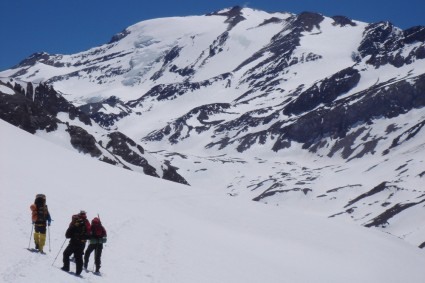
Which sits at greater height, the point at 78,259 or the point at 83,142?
the point at 83,142

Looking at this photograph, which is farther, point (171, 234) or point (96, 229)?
point (171, 234)

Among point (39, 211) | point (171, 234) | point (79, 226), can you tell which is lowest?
point (171, 234)

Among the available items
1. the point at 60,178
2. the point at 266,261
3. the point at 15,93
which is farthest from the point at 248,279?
the point at 15,93

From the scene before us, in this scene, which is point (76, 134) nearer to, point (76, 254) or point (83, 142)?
point (83, 142)

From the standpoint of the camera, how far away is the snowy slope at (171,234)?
2431 cm

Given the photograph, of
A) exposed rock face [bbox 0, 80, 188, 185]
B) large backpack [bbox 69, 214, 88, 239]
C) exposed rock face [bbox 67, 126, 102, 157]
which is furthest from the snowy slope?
exposed rock face [bbox 0, 80, 188, 185]

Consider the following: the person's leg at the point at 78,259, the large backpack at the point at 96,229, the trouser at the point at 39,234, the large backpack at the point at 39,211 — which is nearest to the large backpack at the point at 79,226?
the person's leg at the point at 78,259

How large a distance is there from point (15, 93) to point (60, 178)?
6642 centimetres

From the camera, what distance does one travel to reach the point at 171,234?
34.7 meters

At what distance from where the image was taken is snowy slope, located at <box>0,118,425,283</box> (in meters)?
24.3

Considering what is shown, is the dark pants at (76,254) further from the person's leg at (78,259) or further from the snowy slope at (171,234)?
the snowy slope at (171,234)

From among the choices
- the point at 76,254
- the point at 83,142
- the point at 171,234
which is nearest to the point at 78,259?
the point at 76,254

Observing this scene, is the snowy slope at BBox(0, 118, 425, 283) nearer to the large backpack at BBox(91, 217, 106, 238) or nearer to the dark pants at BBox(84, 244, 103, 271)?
the dark pants at BBox(84, 244, 103, 271)

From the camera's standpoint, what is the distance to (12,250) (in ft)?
65.5
